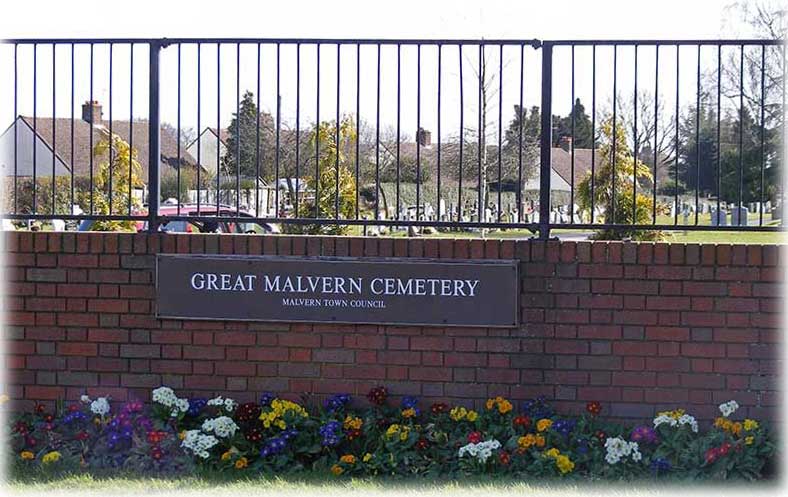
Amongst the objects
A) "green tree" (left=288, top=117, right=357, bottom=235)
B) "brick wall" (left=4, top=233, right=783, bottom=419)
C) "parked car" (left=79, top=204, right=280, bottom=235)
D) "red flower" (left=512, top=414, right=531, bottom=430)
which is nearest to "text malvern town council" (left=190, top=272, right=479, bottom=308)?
"brick wall" (left=4, top=233, right=783, bottom=419)

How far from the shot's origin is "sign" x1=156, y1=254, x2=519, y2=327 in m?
5.51

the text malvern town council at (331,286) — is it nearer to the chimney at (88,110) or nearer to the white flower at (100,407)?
the white flower at (100,407)

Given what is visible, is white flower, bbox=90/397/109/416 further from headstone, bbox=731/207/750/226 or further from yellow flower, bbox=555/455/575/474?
headstone, bbox=731/207/750/226

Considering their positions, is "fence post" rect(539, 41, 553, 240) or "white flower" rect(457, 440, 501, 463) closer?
"white flower" rect(457, 440, 501, 463)

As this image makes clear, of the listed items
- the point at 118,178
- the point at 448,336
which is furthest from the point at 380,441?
the point at 118,178

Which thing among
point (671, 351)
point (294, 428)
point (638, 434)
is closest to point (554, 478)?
point (638, 434)

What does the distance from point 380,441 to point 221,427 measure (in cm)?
84

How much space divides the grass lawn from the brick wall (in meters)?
0.64

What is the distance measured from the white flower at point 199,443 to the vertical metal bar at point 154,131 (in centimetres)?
124

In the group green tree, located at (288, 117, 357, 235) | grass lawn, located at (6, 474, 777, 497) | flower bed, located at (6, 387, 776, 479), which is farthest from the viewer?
green tree, located at (288, 117, 357, 235)

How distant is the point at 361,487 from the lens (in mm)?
4918

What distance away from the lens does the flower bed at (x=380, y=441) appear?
200 inches

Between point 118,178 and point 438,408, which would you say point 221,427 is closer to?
point 438,408

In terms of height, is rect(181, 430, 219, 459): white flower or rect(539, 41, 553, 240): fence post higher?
rect(539, 41, 553, 240): fence post
